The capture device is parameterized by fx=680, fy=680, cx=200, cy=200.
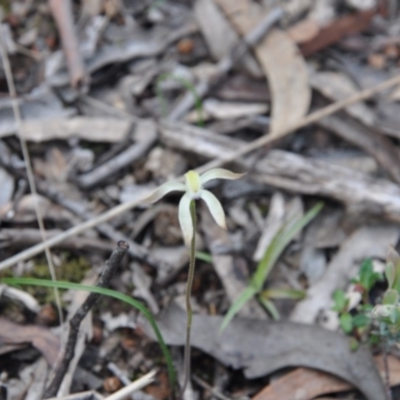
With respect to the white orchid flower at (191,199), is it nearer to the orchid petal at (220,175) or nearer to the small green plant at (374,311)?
the orchid petal at (220,175)

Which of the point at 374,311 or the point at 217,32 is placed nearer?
the point at 374,311

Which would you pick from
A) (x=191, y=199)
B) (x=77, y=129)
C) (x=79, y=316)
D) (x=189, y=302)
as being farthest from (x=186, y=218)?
(x=77, y=129)

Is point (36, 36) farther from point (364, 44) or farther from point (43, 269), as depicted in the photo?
point (364, 44)

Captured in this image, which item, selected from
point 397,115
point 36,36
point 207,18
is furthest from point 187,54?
point 397,115

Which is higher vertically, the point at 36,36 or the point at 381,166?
the point at 36,36

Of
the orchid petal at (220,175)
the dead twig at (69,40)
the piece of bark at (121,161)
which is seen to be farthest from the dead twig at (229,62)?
the orchid petal at (220,175)

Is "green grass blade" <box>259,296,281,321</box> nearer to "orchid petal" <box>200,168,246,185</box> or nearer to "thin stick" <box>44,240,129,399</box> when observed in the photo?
"thin stick" <box>44,240,129,399</box>

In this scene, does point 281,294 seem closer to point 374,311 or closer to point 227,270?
point 227,270
